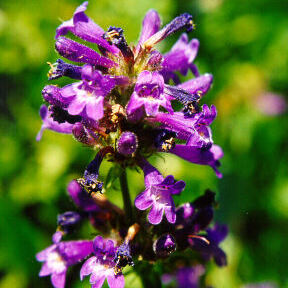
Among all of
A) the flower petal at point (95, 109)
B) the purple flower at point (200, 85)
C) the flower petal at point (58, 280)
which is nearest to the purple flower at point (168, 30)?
the purple flower at point (200, 85)

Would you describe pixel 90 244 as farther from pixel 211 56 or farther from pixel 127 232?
pixel 211 56

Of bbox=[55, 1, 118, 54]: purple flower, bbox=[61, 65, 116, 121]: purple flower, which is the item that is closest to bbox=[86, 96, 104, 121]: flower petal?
bbox=[61, 65, 116, 121]: purple flower

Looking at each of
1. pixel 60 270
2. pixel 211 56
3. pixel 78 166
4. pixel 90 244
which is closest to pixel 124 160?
pixel 90 244

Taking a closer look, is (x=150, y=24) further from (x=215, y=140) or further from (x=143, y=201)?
(x=215, y=140)

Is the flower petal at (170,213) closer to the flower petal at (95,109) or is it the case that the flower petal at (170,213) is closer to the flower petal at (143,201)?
the flower petal at (143,201)

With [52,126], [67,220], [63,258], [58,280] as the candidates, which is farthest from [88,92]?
[58,280]

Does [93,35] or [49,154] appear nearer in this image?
[93,35]
